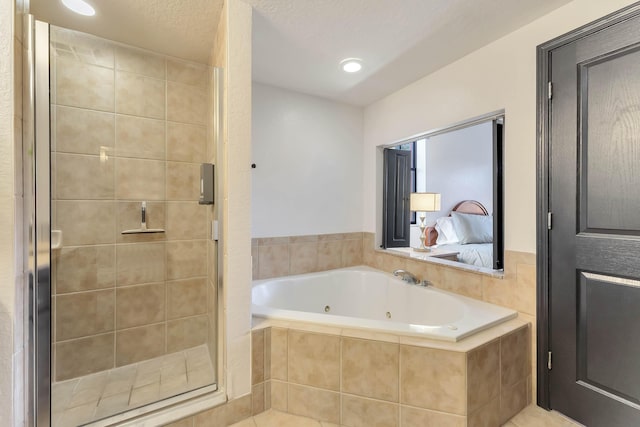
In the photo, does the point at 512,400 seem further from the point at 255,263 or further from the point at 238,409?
the point at 255,263

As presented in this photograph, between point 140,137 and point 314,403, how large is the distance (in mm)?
1983

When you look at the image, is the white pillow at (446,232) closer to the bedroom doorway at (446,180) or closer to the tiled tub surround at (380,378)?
the bedroom doorway at (446,180)

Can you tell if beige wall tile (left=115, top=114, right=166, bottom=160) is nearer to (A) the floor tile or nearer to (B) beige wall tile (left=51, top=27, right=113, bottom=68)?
(B) beige wall tile (left=51, top=27, right=113, bottom=68)

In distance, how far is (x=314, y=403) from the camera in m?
1.45

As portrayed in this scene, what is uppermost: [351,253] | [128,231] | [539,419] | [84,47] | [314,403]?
[84,47]

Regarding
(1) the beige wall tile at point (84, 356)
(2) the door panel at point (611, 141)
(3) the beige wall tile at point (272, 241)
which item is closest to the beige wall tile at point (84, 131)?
(1) the beige wall tile at point (84, 356)

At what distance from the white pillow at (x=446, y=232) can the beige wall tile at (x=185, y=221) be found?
8.46ft

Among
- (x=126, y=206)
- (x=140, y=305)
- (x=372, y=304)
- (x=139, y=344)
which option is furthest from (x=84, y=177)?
(x=372, y=304)

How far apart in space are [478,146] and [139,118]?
3923 mm

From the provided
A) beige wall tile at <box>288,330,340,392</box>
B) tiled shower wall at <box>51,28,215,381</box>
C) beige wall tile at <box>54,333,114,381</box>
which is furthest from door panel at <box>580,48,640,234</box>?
beige wall tile at <box>54,333,114,381</box>

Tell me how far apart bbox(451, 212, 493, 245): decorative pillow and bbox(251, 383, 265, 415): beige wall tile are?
8.69 feet

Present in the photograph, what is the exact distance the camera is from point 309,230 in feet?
8.75

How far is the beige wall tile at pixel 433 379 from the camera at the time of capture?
1270mm

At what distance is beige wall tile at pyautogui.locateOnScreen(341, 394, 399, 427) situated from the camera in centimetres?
136
